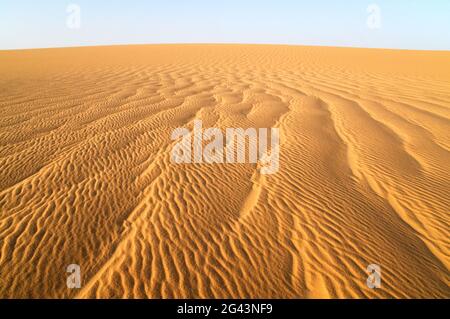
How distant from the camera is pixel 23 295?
2.34m

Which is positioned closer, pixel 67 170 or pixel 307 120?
pixel 67 170

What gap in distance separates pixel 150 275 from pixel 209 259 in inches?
23.3

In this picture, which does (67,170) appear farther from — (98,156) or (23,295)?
(23,295)

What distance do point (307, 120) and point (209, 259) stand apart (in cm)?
500

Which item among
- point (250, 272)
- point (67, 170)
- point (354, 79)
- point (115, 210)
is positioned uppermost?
point (354, 79)

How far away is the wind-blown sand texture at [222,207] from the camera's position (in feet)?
8.29

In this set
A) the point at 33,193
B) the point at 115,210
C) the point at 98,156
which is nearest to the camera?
the point at 115,210

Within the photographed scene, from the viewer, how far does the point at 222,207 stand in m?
3.51

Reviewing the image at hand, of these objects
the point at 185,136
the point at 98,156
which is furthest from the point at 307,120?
the point at 98,156

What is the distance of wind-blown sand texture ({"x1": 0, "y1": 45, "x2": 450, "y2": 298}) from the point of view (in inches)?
99.4

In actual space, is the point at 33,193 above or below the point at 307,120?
below
